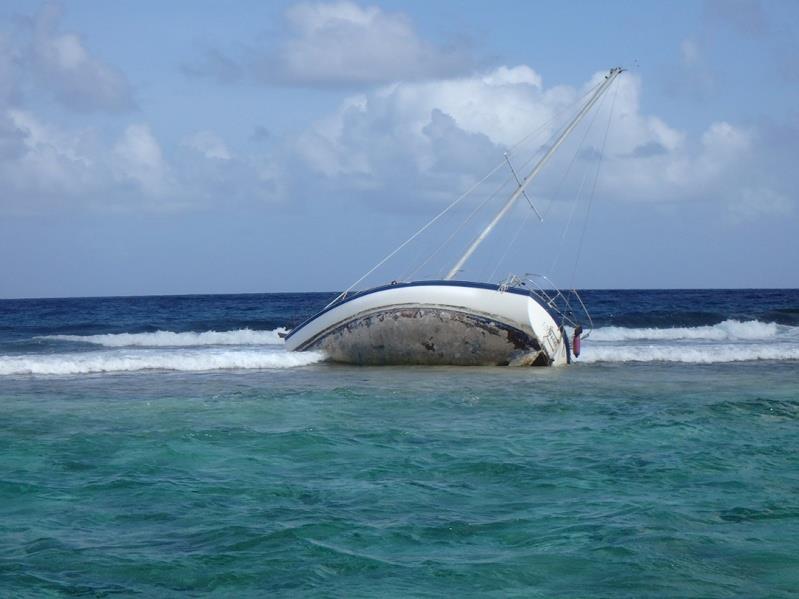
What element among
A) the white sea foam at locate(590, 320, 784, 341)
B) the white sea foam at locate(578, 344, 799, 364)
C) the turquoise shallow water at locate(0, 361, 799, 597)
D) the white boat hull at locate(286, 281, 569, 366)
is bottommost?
the turquoise shallow water at locate(0, 361, 799, 597)

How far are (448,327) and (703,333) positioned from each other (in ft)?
54.8

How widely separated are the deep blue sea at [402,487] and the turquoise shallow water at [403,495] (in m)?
0.02

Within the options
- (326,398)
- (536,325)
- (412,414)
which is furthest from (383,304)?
(412,414)

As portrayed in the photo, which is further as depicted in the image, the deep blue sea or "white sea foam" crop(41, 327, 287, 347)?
"white sea foam" crop(41, 327, 287, 347)

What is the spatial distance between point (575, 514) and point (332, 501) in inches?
73.0

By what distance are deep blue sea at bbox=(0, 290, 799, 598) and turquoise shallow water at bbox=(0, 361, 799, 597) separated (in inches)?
0.9

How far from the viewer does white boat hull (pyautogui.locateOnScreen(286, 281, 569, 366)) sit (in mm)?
17469

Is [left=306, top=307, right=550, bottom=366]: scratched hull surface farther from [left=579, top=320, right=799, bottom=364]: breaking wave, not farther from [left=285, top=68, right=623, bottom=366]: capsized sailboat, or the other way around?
[left=579, top=320, right=799, bottom=364]: breaking wave

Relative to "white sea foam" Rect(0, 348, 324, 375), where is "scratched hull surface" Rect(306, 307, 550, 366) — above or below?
above

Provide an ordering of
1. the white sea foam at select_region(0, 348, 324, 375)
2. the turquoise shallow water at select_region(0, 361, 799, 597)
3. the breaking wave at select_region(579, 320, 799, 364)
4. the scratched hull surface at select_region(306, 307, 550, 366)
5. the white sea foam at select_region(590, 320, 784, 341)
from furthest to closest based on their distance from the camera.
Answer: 1. the white sea foam at select_region(590, 320, 784, 341)
2. the breaking wave at select_region(579, 320, 799, 364)
3. the white sea foam at select_region(0, 348, 324, 375)
4. the scratched hull surface at select_region(306, 307, 550, 366)
5. the turquoise shallow water at select_region(0, 361, 799, 597)

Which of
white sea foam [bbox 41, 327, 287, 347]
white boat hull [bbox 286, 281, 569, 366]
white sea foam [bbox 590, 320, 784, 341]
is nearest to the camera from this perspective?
white boat hull [bbox 286, 281, 569, 366]

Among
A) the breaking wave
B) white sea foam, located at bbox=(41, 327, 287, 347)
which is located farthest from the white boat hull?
white sea foam, located at bbox=(41, 327, 287, 347)

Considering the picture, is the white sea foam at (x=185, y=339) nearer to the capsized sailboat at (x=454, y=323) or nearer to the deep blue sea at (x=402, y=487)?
the capsized sailboat at (x=454, y=323)

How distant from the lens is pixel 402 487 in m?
7.86
